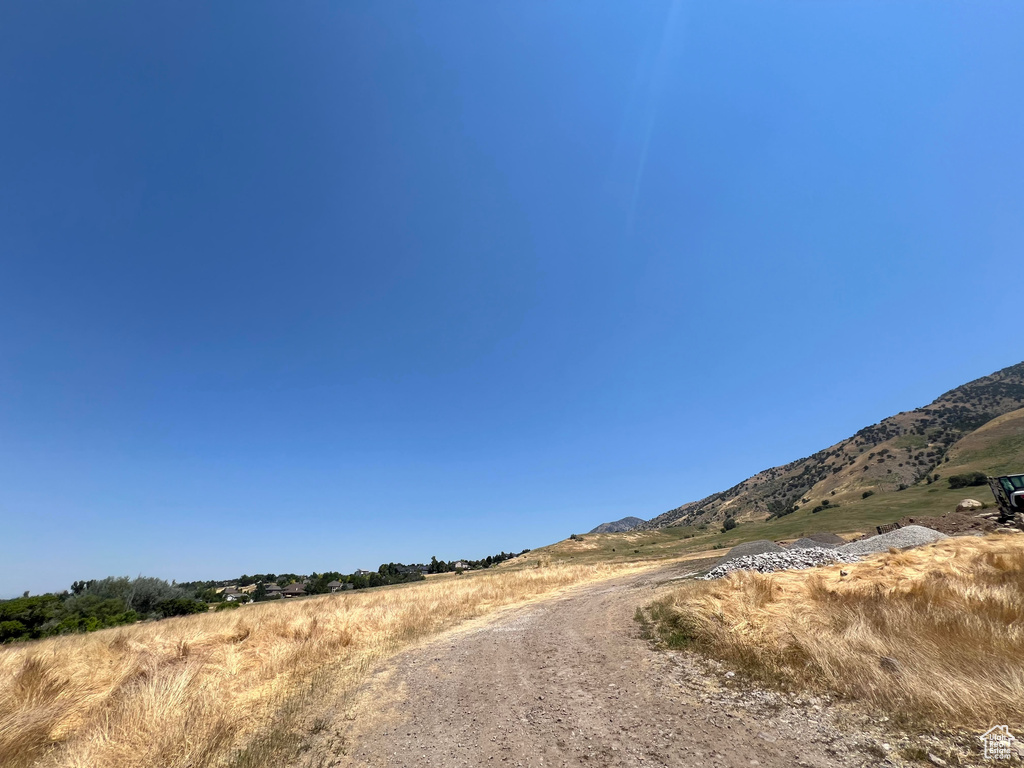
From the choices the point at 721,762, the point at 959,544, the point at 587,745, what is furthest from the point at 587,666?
the point at 959,544

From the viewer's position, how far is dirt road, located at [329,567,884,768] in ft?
16.4

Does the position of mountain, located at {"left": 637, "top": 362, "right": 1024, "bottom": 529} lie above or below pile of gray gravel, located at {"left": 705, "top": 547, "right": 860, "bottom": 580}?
above

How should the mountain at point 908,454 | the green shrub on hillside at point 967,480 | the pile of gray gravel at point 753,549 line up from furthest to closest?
the mountain at point 908,454 < the green shrub on hillside at point 967,480 < the pile of gray gravel at point 753,549

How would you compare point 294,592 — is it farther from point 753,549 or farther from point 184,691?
point 184,691

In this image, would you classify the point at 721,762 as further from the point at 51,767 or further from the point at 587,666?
the point at 51,767

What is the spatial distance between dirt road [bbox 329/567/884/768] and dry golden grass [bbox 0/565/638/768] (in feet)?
4.60

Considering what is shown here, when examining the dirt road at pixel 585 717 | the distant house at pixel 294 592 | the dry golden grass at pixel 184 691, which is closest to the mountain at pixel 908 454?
the dirt road at pixel 585 717

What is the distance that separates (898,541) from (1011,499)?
10.0 m

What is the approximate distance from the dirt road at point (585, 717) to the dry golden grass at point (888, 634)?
2.97 ft

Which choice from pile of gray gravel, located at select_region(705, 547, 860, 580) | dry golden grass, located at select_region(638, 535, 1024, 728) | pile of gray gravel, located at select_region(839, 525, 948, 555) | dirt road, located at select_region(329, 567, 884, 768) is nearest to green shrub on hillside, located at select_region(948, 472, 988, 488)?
pile of gray gravel, located at select_region(839, 525, 948, 555)

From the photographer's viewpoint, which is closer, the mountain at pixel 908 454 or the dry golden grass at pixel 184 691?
Result: the dry golden grass at pixel 184 691

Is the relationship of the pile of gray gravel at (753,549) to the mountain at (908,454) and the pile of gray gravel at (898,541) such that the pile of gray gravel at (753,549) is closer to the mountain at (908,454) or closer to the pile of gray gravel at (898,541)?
the pile of gray gravel at (898,541)

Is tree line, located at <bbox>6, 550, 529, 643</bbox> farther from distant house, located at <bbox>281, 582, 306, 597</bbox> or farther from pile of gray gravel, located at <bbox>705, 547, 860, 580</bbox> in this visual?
pile of gray gravel, located at <bbox>705, 547, 860, 580</bbox>

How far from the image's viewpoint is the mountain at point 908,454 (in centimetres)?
6269
